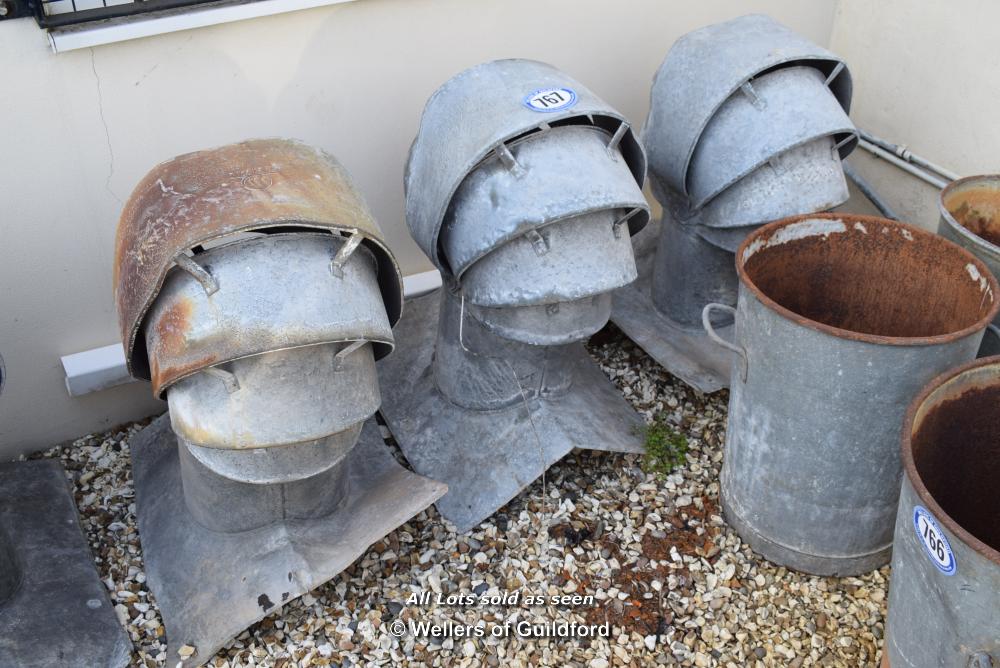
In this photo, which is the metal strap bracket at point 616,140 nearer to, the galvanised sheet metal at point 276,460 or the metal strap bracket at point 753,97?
the metal strap bracket at point 753,97

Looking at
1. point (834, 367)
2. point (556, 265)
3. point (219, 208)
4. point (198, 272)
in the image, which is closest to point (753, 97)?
point (556, 265)

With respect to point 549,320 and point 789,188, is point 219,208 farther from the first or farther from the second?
point 789,188

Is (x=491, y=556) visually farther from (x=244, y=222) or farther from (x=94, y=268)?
(x=94, y=268)

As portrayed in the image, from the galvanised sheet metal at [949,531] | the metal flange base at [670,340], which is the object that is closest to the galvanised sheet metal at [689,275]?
the metal flange base at [670,340]

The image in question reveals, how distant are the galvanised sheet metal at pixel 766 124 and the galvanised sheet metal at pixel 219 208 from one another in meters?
1.47

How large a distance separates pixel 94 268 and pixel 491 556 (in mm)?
1942

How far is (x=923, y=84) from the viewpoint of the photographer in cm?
449

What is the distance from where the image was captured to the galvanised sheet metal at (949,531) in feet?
6.78

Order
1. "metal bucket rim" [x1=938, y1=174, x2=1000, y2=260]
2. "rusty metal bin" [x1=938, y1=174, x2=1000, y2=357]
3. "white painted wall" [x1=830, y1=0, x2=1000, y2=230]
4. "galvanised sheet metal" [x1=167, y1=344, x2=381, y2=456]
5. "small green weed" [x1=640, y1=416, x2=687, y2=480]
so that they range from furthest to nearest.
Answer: "white painted wall" [x1=830, y1=0, x2=1000, y2=230] < "small green weed" [x1=640, y1=416, x2=687, y2=480] < "rusty metal bin" [x1=938, y1=174, x2=1000, y2=357] < "metal bucket rim" [x1=938, y1=174, x2=1000, y2=260] < "galvanised sheet metal" [x1=167, y1=344, x2=381, y2=456]

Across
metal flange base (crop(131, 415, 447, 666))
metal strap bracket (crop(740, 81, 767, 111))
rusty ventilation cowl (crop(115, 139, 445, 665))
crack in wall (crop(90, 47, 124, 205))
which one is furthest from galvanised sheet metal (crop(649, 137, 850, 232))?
crack in wall (crop(90, 47, 124, 205))

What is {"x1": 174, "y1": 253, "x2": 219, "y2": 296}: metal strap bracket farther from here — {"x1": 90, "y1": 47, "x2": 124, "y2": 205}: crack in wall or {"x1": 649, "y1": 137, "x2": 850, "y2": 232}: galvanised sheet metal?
{"x1": 649, "y1": 137, "x2": 850, "y2": 232}: galvanised sheet metal

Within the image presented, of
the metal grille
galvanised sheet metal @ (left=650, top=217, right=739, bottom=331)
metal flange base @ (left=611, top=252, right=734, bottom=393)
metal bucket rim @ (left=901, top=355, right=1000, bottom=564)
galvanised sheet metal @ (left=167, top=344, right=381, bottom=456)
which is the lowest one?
metal flange base @ (left=611, top=252, right=734, bottom=393)

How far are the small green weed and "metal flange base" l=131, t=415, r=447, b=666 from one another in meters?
0.95

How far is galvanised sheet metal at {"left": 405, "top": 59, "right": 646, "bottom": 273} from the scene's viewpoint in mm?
2979
